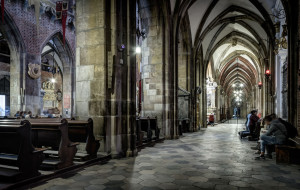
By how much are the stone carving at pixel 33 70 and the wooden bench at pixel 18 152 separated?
35.8 feet

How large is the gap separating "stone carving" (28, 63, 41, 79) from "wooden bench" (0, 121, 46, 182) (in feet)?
35.8

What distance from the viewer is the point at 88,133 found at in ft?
17.9

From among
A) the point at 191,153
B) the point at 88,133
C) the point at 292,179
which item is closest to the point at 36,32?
the point at 88,133

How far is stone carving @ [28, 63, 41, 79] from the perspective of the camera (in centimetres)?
1365

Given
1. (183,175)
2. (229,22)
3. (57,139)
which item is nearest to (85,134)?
(57,139)

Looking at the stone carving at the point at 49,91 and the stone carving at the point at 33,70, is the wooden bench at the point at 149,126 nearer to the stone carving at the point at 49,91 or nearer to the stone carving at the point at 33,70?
the stone carving at the point at 33,70

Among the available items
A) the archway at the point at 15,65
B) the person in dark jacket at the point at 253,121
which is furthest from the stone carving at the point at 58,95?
the person in dark jacket at the point at 253,121

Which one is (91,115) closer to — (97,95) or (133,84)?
(97,95)

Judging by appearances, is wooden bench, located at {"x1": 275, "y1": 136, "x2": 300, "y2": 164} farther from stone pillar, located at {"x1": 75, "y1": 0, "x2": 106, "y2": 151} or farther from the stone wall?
the stone wall

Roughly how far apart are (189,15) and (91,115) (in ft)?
34.1

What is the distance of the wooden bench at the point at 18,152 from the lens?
3740mm

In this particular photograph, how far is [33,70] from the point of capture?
1387cm

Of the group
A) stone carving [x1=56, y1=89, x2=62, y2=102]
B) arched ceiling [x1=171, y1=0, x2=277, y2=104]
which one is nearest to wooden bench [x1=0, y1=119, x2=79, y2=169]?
arched ceiling [x1=171, y1=0, x2=277, y2=104]

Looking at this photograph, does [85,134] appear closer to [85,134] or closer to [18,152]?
[85,134]
